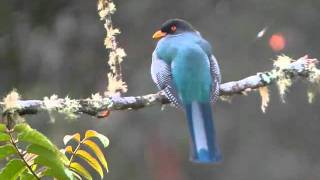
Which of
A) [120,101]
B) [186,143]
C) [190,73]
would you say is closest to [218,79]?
[190,73]

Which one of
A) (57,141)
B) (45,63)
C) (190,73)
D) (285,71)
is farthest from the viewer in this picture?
(45,63)

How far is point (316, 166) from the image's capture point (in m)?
3.96

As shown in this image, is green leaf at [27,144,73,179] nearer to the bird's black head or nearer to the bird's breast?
the bird's breast

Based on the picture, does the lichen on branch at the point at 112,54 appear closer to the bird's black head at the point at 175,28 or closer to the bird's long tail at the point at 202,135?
the bird's black head at the point at 175,28

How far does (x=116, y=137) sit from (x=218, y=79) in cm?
262

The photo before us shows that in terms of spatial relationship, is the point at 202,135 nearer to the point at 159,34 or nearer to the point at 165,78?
the point at 165,78

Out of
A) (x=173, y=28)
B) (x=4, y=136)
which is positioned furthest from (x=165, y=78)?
(x=4, y=136)

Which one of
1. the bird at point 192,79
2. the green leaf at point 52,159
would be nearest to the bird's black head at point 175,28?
the bird at point 192,79

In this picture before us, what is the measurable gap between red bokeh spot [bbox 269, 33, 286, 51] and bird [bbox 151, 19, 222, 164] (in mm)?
2338

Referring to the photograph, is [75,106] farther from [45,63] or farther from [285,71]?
[45,63]

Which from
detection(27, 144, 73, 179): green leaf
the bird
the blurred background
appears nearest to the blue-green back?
the bird

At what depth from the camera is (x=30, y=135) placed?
123 cm

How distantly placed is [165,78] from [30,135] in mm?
406

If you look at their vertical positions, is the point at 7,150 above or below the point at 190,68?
below
